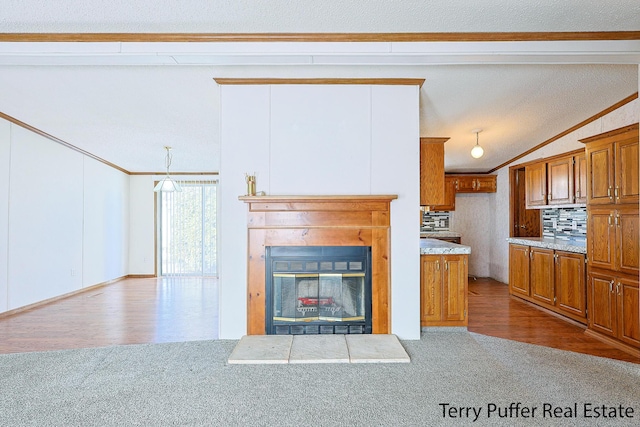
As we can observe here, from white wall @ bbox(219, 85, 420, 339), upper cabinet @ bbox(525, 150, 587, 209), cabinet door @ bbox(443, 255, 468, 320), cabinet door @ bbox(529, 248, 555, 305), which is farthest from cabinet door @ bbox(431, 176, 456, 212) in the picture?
white wall @ bbox(219, 85, 420, 339)

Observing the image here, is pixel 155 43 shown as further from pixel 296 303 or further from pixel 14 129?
pixel 14 129

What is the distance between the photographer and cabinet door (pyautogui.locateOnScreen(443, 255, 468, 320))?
3.51m

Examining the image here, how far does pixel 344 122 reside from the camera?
3369mm

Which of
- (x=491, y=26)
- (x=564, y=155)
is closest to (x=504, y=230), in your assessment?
(x=564, y=155)

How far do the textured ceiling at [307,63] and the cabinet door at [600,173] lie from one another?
634mm

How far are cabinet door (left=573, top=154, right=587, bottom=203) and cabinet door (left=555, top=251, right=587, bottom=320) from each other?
0.82 metres

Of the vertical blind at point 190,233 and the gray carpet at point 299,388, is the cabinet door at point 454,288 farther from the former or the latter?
the vertical blind at point 190,233

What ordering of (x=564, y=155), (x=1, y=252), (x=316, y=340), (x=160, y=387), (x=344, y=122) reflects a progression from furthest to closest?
(x=564, y=155), (x=1, y=252), (x=344, y=122), (x=316, y=340), (x=160, y=387)

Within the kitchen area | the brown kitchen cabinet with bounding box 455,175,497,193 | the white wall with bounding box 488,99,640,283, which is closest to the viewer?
the kitchen area

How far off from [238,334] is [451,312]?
2.05m

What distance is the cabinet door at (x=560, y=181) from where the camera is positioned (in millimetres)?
4719

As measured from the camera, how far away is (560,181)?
193 inches

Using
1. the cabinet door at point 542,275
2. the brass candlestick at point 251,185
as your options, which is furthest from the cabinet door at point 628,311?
the brass candlestick at point 251,185

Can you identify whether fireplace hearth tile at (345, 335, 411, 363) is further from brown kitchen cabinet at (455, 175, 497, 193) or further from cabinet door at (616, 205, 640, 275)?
brown kitchen cabinet at (455, 175, 497, 193)
